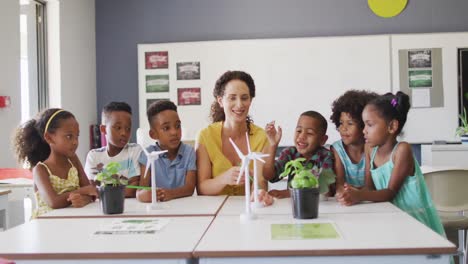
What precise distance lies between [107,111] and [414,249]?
1.73 metres

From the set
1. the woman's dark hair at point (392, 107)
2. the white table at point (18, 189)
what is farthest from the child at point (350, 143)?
the white table at point (18, 189)

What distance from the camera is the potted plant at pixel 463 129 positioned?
511 centimetres

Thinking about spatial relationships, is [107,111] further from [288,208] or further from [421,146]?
[421,146]

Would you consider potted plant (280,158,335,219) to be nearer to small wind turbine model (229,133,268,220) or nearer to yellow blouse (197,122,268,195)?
small wind turbine model (229,133,268,220)

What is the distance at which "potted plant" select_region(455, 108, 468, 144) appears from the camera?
5.11 metres

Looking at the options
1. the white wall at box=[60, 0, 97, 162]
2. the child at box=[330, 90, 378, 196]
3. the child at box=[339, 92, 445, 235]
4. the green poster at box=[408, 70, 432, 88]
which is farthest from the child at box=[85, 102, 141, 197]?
the green poster at box=[408, 70, 432, 88]

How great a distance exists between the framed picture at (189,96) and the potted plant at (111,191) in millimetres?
3920

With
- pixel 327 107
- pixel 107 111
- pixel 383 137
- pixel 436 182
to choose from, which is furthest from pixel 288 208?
pixel 327 107

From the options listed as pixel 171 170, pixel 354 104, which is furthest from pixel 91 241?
pixel 354 104

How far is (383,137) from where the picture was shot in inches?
85.0

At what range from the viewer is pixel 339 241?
143 centimetres

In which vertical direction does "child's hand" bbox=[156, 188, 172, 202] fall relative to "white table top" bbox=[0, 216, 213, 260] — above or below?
above

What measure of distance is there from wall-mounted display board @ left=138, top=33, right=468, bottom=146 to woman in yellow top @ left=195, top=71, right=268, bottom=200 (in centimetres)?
304

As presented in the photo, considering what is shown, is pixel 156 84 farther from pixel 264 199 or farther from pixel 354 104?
pixel 264 199
